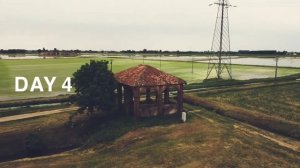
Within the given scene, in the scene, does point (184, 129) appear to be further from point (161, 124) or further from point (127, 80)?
point (127, 80)

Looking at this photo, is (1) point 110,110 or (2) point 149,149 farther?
(1) point 110,110

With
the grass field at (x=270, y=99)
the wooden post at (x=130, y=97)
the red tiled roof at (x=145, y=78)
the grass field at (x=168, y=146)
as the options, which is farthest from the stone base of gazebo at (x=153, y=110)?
the grass field at (x=270, y=99)

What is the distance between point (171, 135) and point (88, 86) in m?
11.3

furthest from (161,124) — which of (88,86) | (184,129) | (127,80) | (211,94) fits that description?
(211,94)

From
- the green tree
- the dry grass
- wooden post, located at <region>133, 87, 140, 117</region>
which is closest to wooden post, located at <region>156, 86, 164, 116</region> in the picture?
wooden post, located at <region>133, 87, 140, 117</region>

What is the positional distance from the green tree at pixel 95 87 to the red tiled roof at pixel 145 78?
1.83 m

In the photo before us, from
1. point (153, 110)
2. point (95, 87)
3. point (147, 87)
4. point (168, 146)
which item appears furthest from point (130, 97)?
point (168, 146)

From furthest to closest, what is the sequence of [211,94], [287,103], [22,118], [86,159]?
1. [211,94]
2. [287,103]
3. [22,118]
4. [86,159]

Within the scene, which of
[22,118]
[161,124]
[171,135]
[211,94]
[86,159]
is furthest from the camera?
[211,94]

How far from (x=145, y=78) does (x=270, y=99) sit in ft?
64.0

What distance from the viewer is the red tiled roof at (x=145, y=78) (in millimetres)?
34094

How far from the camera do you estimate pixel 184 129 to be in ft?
98.4

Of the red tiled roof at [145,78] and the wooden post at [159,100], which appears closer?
the red tiled roof at [145,78]

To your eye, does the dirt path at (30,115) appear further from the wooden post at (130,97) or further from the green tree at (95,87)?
the wooden post at (130,97)
